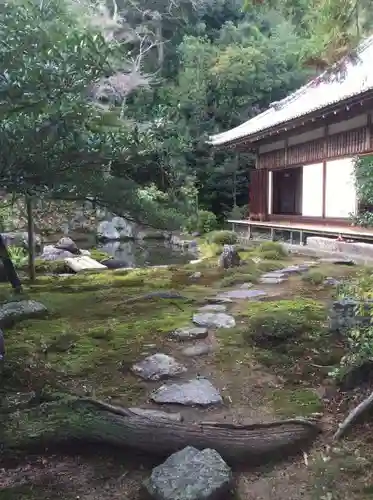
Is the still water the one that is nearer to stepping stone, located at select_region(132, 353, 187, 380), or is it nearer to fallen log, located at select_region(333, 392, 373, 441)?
stepping stone, located at select_region(132, 353, 187, 380)

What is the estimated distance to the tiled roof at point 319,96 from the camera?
32.7ft

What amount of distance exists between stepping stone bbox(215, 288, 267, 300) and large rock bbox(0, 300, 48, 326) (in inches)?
89.0

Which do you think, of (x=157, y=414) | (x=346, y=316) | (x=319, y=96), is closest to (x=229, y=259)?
(x=346, y=316)

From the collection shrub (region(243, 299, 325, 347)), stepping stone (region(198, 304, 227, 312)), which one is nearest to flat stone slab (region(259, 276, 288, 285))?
stepping stone (region(198, 304, 227, 312))

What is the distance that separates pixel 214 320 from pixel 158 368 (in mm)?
1318

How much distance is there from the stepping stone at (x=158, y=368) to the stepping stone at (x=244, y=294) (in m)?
2.31

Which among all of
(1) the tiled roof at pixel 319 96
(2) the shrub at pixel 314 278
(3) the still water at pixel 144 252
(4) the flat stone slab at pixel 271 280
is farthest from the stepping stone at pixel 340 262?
(3) the still water at pixel 144 252

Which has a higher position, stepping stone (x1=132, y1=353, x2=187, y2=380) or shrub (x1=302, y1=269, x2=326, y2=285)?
shrub (x1=302, y1=269, x2=326, y2=285)

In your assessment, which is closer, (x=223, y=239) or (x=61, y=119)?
(x=61, y=119)

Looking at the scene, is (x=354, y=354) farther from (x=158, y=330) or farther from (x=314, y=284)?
(x=314, y=284)

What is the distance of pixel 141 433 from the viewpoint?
2.80 meters

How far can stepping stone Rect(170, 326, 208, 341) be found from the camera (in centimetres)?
458

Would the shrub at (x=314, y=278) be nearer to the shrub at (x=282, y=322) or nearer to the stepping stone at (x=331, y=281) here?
the stepping stone at (x=331, y=281)

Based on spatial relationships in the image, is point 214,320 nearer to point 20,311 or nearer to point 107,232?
point 20,311
